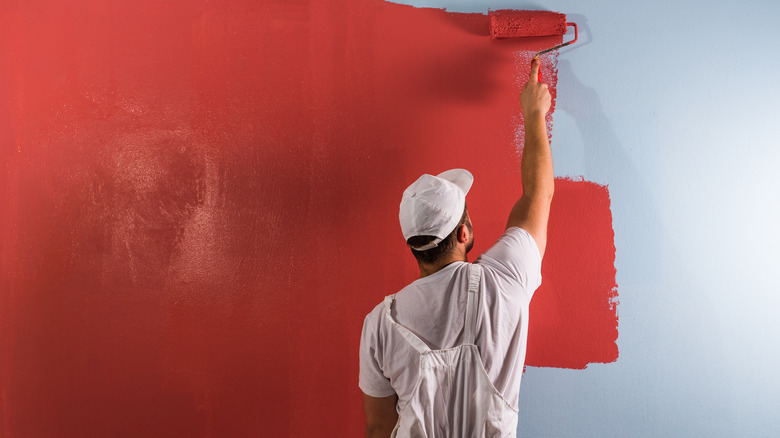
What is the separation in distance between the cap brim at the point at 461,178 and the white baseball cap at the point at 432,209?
62mm

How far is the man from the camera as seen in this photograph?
36.6 inches

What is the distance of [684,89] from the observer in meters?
1.22

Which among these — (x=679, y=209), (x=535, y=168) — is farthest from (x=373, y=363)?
(x=679, y=209)

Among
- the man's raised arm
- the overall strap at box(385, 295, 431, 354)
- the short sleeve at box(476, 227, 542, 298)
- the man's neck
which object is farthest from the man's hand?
the overall strap at box(385, 295, 431, 354)

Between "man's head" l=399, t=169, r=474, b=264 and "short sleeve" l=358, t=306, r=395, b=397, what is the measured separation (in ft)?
0.59

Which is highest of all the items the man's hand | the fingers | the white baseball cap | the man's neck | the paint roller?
the paint roller

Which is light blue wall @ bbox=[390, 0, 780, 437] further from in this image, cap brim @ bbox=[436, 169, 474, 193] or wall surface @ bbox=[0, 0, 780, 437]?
cap brim @ bbox=[436, 169, 474, 193]

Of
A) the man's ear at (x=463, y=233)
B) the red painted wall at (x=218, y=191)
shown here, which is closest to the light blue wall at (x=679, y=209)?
the red painted wall at (x=218, y=191)

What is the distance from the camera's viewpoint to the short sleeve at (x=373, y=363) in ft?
3.17

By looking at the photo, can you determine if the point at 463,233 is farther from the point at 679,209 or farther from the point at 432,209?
the point at 679,209

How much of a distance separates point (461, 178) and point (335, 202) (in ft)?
1.24

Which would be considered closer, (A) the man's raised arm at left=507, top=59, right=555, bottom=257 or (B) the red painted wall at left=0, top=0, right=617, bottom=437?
(A) the man's raised arm at left=507, top=59, right=555, bottom=257

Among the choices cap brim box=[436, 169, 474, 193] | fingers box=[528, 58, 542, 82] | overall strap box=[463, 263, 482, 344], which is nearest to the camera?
overall strap box=[463, 263, 482, 344]

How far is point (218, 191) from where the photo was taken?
1.28 metres
